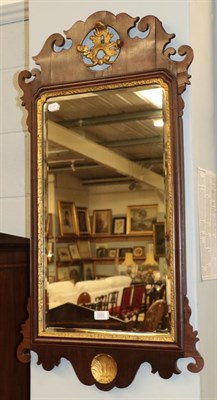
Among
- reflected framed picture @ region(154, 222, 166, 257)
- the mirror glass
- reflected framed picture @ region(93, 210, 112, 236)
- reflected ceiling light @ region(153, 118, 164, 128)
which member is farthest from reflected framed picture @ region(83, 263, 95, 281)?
reflected ceiling light @ region(153, 118, 164, 128)

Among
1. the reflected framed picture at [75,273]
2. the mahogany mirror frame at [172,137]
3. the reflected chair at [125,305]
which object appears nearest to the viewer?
the mahogany mirror frame at [172,137]

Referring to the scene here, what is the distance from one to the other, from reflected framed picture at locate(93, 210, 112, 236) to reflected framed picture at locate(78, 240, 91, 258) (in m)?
0.05

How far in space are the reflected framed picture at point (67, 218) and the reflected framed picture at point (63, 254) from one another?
0.18 ft

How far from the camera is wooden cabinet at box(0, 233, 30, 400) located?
2.25 m

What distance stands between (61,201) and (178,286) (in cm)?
54

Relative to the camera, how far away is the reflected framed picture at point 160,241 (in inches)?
78.7

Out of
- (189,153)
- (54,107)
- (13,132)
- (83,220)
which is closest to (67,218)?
(83,220)

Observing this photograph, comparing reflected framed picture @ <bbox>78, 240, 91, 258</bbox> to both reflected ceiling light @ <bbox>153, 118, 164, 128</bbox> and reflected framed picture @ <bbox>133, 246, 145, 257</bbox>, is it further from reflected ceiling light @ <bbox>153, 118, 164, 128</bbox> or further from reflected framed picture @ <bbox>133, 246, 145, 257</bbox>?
reflected ceiling light @ <bbox>153, 118, 164, 128</bbox>

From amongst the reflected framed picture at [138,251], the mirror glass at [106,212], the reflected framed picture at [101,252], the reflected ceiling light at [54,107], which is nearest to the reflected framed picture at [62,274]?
the mirror glass at [106,212]

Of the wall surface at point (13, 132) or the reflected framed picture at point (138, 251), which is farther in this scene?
the wall surface at point (13, 132)

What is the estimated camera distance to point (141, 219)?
2066 mm

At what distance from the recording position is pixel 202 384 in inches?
78.6

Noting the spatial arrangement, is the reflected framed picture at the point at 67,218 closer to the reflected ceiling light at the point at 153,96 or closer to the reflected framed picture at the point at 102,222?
the reflected framed picture at the point at 102,222

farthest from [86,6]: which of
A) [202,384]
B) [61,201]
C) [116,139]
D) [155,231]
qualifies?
[202,384]
